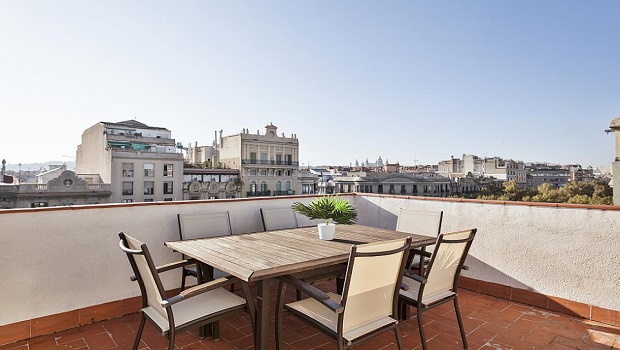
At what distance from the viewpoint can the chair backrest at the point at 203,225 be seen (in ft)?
9.93

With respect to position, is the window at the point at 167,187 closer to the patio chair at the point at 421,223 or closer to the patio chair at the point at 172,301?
the patio chair at the point at 421,223

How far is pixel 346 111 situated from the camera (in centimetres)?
2608

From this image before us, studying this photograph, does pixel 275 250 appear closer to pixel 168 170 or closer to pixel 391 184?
pixel 168 170

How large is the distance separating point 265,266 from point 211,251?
→ 0.59 meters

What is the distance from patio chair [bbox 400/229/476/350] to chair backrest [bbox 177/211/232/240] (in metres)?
1.88

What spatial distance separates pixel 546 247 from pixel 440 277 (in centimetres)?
153

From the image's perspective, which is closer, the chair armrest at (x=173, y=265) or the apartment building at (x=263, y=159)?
the chair armrest at (x=173, y=265)

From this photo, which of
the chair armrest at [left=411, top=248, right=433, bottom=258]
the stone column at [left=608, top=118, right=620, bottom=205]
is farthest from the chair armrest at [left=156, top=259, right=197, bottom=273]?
the stone column at [left=608, top=118, right=620, bottom=205]

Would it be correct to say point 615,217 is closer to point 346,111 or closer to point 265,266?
point 265,266

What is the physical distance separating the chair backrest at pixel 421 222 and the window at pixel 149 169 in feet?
96.0

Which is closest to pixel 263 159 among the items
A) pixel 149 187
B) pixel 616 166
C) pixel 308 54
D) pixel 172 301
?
pixel 149 187

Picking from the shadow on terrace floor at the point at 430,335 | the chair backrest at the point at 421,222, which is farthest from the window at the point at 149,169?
the chair backrest at the point at 421,222

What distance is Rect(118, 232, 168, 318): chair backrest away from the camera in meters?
1.67

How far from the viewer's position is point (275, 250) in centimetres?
224
